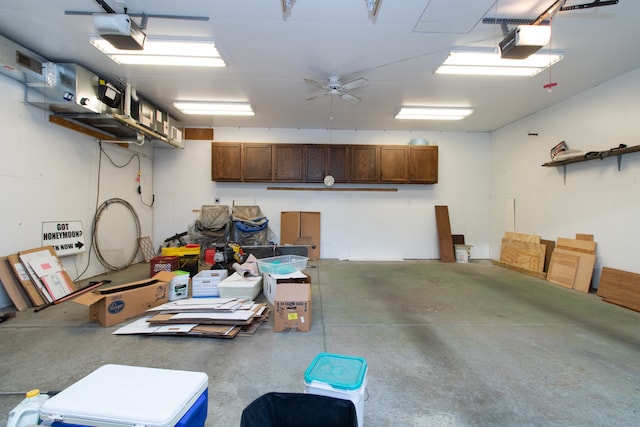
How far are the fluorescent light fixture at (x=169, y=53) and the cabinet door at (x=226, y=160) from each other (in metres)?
2.67

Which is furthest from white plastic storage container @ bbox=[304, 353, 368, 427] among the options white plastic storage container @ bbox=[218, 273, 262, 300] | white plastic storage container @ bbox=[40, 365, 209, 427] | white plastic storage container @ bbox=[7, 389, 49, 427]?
white plastic storage container @ bbox=[218, 273, 262, 300]

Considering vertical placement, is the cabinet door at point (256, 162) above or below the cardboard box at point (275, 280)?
above

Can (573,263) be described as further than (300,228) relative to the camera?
No

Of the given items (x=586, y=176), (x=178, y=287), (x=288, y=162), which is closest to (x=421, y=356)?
(x=178, y=287)

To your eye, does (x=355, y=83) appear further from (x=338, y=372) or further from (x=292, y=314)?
(x=338, y=372)

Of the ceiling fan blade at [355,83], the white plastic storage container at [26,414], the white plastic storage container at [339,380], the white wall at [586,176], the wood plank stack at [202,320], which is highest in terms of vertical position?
the ceiling fan blade at [355,83]

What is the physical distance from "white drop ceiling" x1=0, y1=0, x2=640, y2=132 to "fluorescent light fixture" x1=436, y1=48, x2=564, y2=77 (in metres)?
0.10

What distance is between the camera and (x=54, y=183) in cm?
397

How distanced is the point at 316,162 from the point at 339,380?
17.6 ft

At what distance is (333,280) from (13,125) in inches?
185

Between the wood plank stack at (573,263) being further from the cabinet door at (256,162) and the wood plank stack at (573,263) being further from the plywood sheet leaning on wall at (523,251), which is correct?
the cabinet door at (256,162)

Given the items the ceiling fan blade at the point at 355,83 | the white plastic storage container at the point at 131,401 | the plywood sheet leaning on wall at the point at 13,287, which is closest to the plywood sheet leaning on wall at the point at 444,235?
the ceiling fan blade at the point at 355,83

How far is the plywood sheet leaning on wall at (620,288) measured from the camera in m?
3.53

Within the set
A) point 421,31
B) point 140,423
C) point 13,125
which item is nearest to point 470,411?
point 140,423
